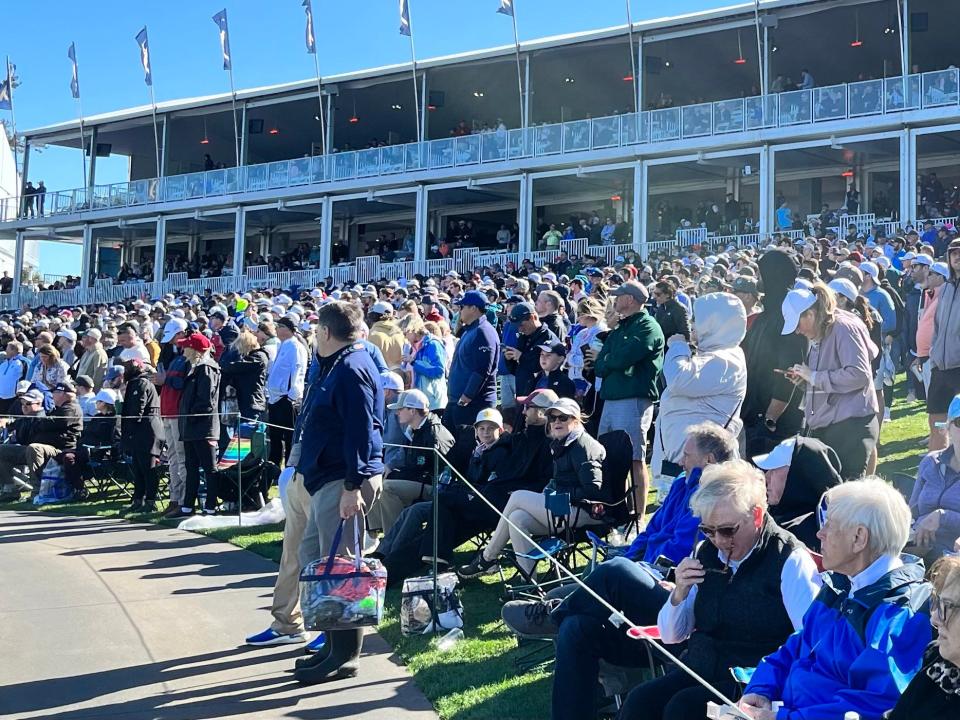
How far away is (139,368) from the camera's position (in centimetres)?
1260

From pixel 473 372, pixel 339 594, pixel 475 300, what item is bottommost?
pixel 339 594

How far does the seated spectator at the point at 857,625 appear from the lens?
132 inches

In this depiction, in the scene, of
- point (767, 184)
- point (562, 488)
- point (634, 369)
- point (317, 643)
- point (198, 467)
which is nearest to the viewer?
point (317, 643)

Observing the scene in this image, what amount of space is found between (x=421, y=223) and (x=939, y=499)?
96.0ft

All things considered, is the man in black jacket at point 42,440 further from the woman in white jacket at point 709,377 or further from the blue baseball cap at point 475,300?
the woman in white jacket at point 709,377

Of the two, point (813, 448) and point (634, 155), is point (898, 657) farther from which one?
point (634, 155)

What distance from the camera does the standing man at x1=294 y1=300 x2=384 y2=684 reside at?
5.90 meters

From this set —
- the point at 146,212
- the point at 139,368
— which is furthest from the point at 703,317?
the point at 146,212

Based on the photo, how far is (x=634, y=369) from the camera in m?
8.16

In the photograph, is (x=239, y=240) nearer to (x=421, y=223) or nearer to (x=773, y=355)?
(x=421, y=223)

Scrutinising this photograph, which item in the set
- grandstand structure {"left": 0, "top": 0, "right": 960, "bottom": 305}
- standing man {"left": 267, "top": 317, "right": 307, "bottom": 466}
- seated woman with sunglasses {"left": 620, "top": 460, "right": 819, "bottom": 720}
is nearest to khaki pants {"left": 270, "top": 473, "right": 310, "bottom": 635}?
seated woman with sunglasses {"left": 620, "top": 460, "right": 819, "bottom": 720}

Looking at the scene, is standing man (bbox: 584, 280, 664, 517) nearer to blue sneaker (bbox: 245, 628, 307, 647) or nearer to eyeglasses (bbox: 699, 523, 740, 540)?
blue sneaker (bbox: 245, 628, 307, 647)

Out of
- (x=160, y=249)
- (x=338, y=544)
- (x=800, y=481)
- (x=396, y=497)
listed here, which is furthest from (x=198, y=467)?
(x=160, y=249)

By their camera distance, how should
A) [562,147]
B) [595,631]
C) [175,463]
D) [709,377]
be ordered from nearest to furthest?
[595,631] → [709,377] → [175,463] → [562,147]
